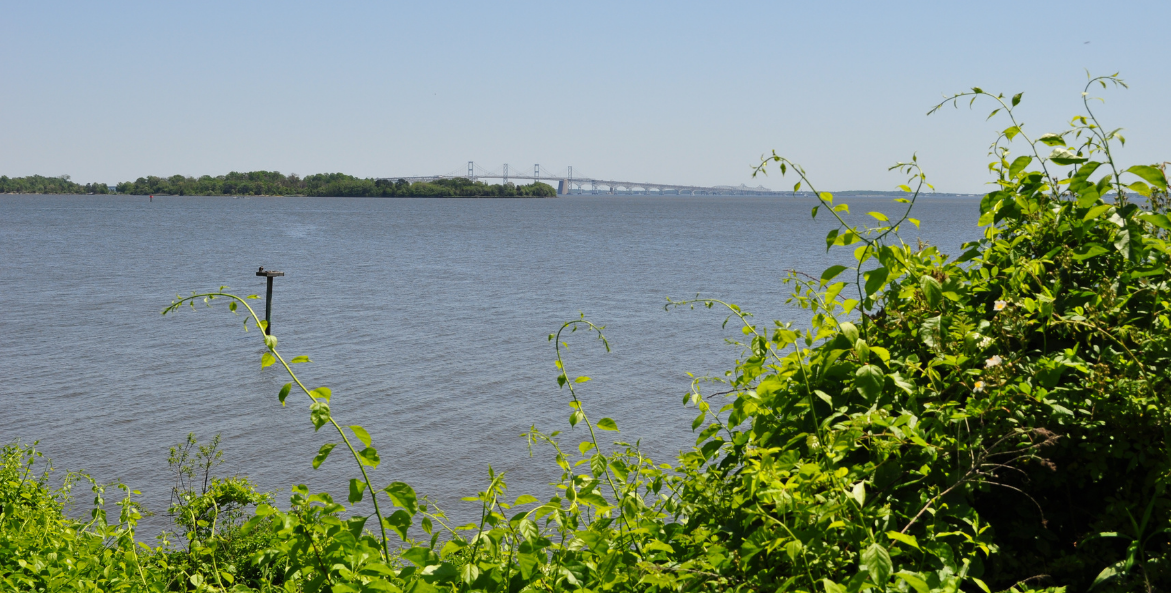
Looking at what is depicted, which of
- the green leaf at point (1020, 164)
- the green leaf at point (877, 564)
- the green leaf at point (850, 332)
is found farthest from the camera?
the green leaf at point (1020, 164)

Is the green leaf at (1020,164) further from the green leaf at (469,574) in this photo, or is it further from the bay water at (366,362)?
the green leaf at (469,574)

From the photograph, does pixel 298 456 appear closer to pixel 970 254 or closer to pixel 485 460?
pixel 485 460

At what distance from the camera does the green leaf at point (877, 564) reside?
1561 mm

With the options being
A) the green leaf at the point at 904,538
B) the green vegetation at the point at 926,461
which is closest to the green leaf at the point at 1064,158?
the green vegetation at the point at 926,461

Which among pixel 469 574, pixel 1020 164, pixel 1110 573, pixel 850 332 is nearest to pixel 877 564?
pixel 850 332

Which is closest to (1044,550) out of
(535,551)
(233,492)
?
(535,551)

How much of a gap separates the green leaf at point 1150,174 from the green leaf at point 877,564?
1099mm

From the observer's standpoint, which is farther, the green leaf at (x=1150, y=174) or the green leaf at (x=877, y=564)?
the green leaf at (x=1150, y=174)

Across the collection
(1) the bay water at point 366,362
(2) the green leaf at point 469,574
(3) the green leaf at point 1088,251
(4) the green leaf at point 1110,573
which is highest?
(3) the green leaf at point 1088,251

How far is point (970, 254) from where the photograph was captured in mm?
2621

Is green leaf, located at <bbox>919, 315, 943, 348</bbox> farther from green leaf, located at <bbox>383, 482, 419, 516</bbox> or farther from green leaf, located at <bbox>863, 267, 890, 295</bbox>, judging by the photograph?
green leaf, located at <bbox>383, 482, 419, 516</bbox>

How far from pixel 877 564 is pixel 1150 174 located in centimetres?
115

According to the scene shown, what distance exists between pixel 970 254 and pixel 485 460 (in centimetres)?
1017

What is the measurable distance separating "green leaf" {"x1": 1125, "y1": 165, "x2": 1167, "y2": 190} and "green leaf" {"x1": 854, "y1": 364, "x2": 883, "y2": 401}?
0.77m
